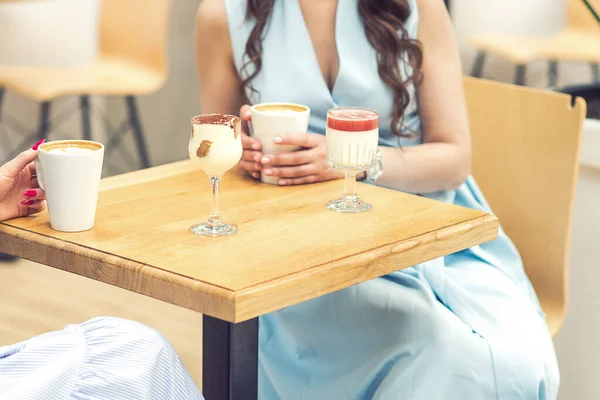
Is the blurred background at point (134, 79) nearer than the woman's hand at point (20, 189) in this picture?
No

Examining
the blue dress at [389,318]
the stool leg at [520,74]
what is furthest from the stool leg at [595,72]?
the blue dress at [389,318]

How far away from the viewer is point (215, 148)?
4.81 ft

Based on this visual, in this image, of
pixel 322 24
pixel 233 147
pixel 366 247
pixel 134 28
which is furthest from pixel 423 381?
pixel 134 28

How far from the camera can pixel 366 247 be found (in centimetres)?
140

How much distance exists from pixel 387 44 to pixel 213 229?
678mm

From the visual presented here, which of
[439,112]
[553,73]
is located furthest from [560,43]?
[439,112]

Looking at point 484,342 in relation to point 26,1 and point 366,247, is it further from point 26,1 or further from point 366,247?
point 26,1

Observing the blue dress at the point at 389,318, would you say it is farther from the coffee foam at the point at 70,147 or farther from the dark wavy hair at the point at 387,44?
the coffee foam at the point at 70,147

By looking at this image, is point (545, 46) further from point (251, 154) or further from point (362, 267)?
point (362, 267)

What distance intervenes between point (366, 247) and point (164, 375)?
1.06 ft

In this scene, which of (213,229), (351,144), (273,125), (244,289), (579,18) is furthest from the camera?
(579,18)

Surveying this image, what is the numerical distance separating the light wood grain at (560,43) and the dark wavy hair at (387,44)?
2.15 m

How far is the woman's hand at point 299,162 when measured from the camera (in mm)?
1698

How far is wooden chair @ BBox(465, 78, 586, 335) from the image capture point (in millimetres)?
2055
